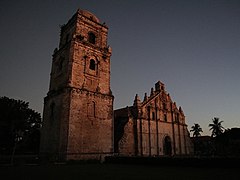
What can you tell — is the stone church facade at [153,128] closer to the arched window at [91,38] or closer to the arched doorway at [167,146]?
the arched doorway at [167,146]

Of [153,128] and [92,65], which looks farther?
[153,128]

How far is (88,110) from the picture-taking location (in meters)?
26.0

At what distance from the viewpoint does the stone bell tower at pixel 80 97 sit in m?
23.7

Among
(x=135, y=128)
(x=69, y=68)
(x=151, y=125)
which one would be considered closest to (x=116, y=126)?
(x=135, y=128)

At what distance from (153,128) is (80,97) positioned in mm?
16853

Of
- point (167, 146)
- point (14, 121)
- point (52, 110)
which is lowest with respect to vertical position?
point (167, 146)

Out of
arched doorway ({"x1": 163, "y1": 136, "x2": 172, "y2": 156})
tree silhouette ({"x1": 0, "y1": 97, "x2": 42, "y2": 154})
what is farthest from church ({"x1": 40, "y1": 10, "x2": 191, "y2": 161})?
tree silhouette ({"x1": 0, "y1": 97, "x2": 42, "y2": 154})

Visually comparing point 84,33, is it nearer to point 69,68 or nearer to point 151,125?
point 69,68

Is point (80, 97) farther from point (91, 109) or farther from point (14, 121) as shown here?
point (14, 121)

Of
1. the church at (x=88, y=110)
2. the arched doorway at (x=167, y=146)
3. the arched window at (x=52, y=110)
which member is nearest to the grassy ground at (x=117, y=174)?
the church at (x=88, y=110)

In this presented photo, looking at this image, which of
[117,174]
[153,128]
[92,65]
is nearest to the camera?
[117,174]

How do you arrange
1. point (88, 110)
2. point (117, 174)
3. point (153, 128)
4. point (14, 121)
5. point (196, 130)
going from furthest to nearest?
1. point (196, 130)
2. point (153, 128)
3. point (14, 121)
4. point (88, 110)
5. point (117, 174)

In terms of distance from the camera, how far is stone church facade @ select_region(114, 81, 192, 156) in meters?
32.7

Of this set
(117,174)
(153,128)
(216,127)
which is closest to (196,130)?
(216,127)
